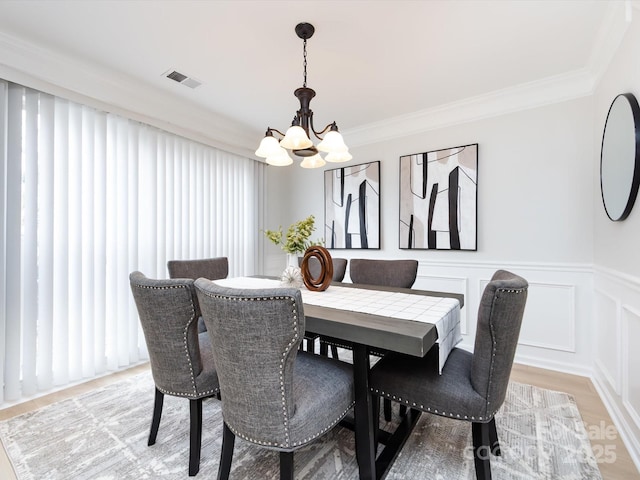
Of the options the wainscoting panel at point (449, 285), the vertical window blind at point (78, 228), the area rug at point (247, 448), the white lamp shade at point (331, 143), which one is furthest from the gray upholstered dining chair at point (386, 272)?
the vertical window blind at point (78, 228)

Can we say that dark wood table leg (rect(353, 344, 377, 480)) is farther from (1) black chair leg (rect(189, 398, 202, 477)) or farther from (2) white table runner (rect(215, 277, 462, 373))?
(1) black chair leg (rect(189, 398, 202, 477))

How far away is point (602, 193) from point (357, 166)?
7.61 feet

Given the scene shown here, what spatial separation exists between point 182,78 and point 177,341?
7.46 feet

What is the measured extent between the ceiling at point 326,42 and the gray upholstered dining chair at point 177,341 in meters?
1.66

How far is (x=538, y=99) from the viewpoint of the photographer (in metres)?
2.68

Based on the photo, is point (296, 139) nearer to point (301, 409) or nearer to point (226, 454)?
point (301, 409)

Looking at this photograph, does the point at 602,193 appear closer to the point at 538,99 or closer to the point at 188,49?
the point at 538,99

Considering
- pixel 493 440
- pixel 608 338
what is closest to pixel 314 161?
pixel 493 440

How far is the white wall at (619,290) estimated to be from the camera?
1617 millimetres

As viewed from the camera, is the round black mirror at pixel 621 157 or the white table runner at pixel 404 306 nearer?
the white table runner at pixel 404 306

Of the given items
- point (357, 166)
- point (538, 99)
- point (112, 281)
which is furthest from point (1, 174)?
point (538, 99)

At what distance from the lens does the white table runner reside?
1336 millimetres

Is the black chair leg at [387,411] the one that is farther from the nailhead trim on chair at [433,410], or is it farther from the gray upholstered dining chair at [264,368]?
the gray upholstered dining chair at [264,368]

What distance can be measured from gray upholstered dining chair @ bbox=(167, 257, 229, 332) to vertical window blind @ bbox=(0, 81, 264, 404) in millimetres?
709
